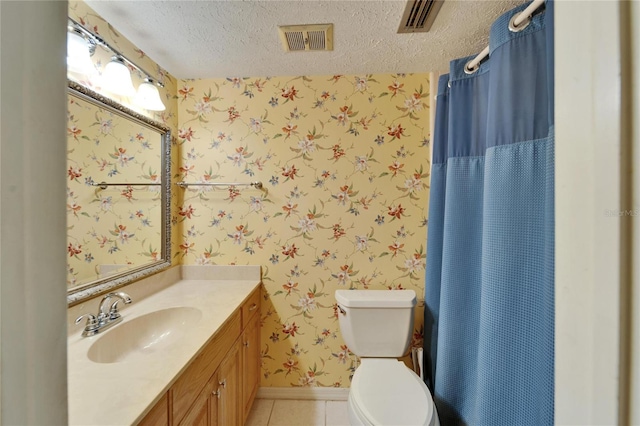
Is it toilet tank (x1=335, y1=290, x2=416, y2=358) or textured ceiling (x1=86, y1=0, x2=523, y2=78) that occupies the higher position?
textured ceiling (x1=86, y1=0, x2=523, y2=78)

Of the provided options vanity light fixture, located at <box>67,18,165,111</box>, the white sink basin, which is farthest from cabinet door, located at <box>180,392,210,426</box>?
vanity light fixture, located at <box>67,18,165,111</box>

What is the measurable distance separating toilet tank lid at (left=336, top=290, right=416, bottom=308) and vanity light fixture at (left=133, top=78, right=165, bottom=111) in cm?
155

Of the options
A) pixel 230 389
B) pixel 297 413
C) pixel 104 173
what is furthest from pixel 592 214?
pixel 297 413

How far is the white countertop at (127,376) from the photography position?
24.9 inches

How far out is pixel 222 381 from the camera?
111 centimetres

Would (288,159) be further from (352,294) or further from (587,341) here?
(587,341)

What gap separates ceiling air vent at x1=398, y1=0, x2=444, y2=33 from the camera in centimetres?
105

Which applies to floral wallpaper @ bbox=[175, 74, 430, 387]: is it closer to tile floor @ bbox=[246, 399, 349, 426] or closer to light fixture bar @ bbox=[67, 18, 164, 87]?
tile floor @ bbox=[246, 399, 349, 426]

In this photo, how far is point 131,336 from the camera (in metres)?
1.11

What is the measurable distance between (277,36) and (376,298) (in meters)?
1.58

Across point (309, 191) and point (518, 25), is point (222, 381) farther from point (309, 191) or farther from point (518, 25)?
point (518, 25)

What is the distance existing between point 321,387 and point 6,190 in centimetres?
192

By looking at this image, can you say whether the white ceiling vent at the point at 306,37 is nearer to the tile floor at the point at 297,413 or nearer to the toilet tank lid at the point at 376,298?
the toilet tank lid at the point at 376,298

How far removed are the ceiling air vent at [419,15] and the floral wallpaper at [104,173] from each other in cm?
A: 143
